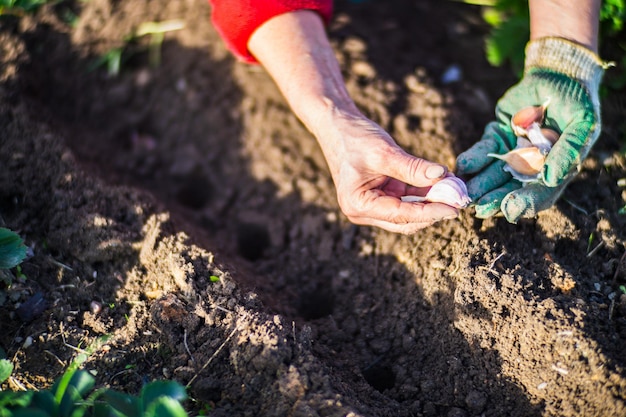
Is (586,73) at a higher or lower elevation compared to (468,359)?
higher

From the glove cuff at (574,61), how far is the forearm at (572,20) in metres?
0.04

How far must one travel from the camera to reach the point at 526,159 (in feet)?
6.45

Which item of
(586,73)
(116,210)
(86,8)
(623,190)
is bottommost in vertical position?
(623,190)

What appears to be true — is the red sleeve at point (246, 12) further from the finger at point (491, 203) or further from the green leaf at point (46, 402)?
the green leaf at point (46, 402)

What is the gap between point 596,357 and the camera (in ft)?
5.71

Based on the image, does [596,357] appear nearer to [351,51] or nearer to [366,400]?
Answer: [366,400]

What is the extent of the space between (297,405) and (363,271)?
695 mm

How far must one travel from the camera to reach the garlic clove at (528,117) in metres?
2.04

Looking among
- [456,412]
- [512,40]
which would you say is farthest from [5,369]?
[512,40]

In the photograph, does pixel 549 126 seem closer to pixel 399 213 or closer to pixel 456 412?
pixel 399 213

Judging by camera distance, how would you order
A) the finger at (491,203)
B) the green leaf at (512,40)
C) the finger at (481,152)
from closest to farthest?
the finger at (491,203) < the finger at (481,152) < the green leaf at (512,40)

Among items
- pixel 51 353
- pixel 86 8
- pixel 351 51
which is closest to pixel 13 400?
pixel 51 353

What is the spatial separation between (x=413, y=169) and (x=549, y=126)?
2.08 feet

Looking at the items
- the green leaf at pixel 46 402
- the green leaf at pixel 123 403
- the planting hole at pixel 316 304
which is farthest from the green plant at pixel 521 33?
the green leaf at pixel 46 402
